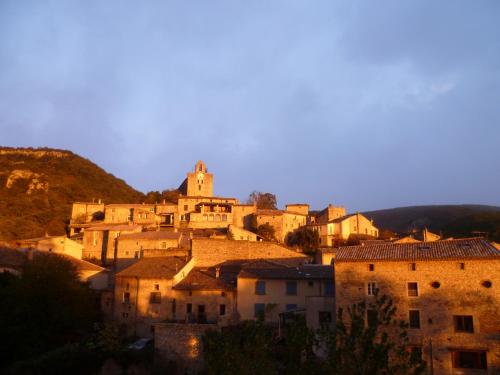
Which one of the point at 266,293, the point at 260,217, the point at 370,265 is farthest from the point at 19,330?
the point at 260,217

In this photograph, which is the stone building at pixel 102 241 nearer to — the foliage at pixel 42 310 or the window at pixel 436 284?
the foliage at pixel 42 310

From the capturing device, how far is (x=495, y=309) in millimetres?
25141

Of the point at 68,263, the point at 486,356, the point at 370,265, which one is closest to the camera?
the point at 486,356

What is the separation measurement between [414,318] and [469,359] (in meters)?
3.52

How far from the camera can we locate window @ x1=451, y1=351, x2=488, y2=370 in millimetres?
24719

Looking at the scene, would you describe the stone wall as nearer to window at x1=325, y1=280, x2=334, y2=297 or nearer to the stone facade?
window at x1=325, y1=280, x2=334, y2=297

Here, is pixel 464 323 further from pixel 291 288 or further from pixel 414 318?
pixel 291 288

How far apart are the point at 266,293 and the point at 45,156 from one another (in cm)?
9213

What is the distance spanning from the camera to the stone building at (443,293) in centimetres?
2503

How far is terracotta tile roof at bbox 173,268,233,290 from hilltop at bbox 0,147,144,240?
3794 cm

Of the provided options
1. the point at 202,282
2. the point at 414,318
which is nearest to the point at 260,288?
the point at 202,282

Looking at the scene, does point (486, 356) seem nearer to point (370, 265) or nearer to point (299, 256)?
point (370, 265)

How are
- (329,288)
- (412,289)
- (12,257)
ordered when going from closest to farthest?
(412,289) < (329,288) < (12,257)

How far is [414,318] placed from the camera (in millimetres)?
26359
